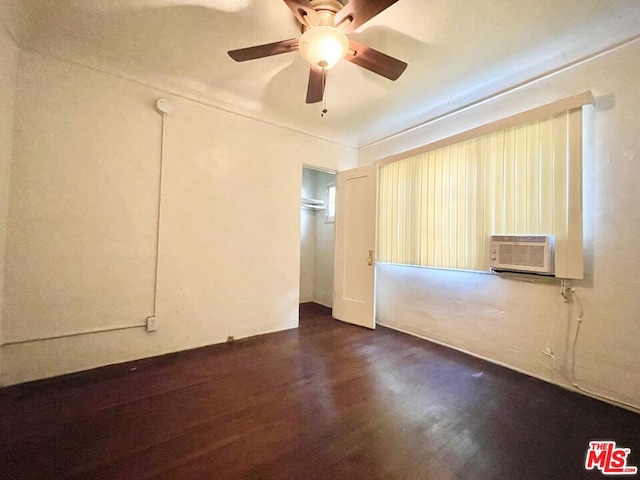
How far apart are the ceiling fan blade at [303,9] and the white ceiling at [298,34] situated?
32 cm

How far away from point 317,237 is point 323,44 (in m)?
3.72

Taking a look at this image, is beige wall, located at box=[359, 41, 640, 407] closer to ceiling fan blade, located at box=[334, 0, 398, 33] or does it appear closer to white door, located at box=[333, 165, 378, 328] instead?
white door, located at box=[333, 165, 378, 328]

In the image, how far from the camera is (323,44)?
60.7 inches

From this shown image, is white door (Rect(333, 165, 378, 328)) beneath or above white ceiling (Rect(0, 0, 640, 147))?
beneath

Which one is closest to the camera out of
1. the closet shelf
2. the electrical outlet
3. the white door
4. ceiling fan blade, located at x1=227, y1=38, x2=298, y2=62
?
ceiling fan blade, located at x1=227, y1=38, x2=298, y2=62

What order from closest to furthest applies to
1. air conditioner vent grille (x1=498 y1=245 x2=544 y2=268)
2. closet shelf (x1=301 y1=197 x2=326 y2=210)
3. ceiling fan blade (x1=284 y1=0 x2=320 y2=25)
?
ceiling fan blade (x1=284 y1=0 x2=320 y2=25)
air conditioner vent grille (x1=498 y1=245 x2=544 y2=268)
closet shelf (x1=301 y1=197 x2=326 y2=210)

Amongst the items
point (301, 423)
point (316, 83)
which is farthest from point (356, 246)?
point (301, 423)

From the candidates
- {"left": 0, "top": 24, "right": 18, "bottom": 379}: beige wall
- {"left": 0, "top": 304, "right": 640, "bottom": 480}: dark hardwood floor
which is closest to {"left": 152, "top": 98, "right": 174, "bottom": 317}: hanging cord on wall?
{"left": 0, "top": 304, "right": 640, "bottom": 480}: dark hardwood floor

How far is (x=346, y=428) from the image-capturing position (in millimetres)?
1554

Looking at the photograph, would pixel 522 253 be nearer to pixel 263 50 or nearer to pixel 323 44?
pixel 323 44

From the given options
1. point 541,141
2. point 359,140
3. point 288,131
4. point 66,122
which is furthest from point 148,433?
point 359,140

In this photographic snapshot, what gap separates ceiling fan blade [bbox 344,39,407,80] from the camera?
5.66 feet

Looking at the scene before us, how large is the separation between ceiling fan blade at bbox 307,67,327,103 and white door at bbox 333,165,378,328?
4.88 ft

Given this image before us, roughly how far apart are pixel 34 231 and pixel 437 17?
3453 millimetres
